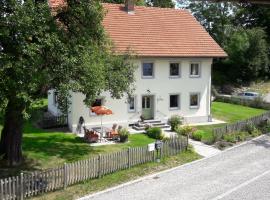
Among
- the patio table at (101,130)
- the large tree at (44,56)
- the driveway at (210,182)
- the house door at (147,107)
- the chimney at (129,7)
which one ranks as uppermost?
the chimney at (129,7)

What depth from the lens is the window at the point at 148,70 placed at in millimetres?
34344

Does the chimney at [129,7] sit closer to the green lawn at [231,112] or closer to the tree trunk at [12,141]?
the green lawn at [231,112]

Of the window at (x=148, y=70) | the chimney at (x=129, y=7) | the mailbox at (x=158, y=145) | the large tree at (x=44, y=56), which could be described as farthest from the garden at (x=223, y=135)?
the chimney at (x=129, y=7)

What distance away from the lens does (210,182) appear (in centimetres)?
2155

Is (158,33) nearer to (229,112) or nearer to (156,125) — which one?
(156,125)

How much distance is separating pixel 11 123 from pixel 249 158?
14.1 metres

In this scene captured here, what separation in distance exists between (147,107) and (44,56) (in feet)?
56.6

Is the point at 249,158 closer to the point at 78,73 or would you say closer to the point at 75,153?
the point at 75,153

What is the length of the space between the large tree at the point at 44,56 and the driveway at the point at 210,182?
16.5 ft

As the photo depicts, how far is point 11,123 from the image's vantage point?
22281 mm

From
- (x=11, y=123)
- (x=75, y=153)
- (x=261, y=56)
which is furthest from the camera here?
(x=261, y=56)

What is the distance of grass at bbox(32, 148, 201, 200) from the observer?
19188 millimetres

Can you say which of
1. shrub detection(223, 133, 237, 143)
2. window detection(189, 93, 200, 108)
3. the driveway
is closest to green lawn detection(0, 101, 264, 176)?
shrub detection(223, 133, 237, 143)

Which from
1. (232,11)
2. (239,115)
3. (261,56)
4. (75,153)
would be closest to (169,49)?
(239,115)
